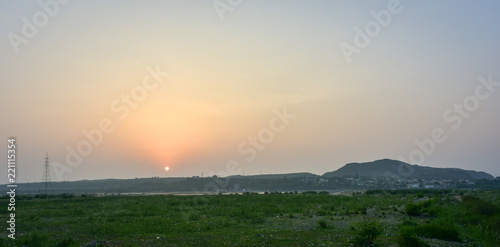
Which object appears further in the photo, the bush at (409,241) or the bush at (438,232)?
the bush at (438,232)

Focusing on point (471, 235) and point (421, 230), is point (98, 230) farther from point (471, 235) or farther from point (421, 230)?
point (471, 235)

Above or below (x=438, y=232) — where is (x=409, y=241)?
above

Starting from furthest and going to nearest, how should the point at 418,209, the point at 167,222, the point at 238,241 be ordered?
the point at 418,209, the point at 167,222, the point at 238,241

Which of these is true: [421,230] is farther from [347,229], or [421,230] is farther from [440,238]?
[347,229]

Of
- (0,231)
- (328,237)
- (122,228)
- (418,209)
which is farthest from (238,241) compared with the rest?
(418,209)

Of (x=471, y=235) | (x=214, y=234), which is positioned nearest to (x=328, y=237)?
(x=214, y=234)

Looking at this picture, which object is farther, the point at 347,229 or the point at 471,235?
the point at 347,229

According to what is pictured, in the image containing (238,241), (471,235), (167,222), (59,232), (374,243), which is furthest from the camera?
(167,222)

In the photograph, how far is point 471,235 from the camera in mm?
21266

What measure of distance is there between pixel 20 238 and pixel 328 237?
57.4 ft

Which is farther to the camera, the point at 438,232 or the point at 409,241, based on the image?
the point at 438,232

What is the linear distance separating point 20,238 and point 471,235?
25913 millimetres

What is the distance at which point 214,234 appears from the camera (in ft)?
74.5

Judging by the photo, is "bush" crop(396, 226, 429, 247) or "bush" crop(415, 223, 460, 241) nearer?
"bush" crop(396, 226, 429, 247)
